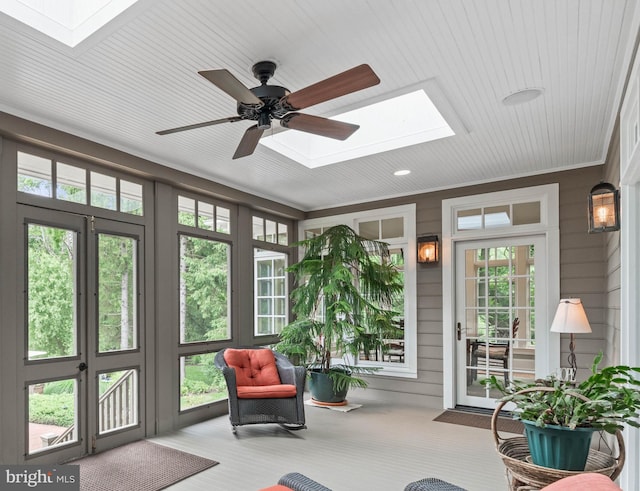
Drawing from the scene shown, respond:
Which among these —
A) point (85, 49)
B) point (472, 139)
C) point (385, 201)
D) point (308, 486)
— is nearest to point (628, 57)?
point (472, 139)

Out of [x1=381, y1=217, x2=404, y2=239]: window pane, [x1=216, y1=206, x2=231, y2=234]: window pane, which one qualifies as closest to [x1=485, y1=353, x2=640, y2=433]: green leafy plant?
[x1=216, y1=206, x2=231, y2=234]: window pane

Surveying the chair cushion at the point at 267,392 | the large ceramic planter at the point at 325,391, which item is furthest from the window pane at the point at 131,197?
the large ceramic planter at the point at 325,391

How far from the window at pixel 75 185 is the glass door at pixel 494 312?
3704 mm

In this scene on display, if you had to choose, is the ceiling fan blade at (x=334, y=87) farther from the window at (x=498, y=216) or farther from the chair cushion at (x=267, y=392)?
the window at (x=498, y=216)

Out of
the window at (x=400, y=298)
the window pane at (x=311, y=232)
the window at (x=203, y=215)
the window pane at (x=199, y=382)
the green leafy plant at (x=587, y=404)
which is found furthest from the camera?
the window pane at (x=311, y=232)

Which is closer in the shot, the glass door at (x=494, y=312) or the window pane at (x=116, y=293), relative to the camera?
the window pane at (x=116, y=293)

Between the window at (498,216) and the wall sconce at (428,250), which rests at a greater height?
the window at (498,216)

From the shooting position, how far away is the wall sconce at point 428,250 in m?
5.39

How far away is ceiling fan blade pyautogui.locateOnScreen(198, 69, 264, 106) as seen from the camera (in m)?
2.06

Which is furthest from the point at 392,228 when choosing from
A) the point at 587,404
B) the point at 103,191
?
the point at 587,404

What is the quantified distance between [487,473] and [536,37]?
117 inches

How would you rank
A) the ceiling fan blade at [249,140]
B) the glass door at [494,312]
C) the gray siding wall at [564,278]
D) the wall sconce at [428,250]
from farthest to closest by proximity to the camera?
1. the wall sconce at [428,250]
2. the glass door at [494,312]
3. the gray siding wall at [564,278]
4. the ceiling fan blade at [249,140]

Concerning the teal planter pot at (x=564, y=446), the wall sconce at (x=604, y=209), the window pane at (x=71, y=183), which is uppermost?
the window pane at (x=71, y=183)

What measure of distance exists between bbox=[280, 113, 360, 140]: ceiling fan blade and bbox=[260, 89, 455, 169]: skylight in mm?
1082
